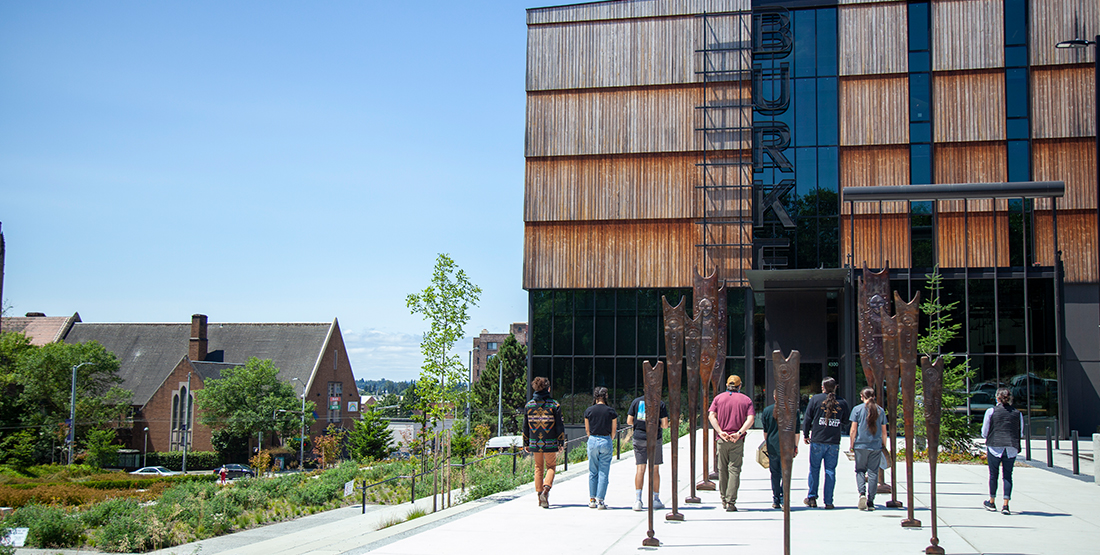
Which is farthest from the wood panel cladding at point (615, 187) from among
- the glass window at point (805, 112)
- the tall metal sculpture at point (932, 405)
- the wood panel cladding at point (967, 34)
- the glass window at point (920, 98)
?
the tall metal sculpture at point (932, 405)

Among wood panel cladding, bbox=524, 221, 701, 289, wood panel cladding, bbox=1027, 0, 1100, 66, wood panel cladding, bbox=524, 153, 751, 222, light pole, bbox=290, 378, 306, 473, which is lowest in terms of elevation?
light pole, bbox=290, 378, 306, 473

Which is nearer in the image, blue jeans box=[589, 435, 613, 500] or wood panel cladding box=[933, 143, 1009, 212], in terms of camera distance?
blue jeans box=[589, 435, 613, 500]

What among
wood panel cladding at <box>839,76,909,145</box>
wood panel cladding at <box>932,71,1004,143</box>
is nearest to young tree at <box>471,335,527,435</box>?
wood panel cladding at <box>839,76,909,145</box>

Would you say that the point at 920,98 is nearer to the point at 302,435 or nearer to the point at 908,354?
the point at 908,354

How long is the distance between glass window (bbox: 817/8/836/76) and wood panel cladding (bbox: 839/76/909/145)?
30.6 inches

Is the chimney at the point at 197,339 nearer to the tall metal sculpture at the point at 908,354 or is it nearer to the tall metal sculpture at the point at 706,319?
the tall metal sculpture at the point at 706,319

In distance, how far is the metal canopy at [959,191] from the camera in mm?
29094

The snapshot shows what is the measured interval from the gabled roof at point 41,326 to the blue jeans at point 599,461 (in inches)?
3126

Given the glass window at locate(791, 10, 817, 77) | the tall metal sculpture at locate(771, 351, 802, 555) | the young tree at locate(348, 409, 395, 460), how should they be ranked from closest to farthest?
the tall metal sculpture at locate(771, 351, 802, 555), the glass window at locate(791, 10, 817, 77), the young tree at locate(348, 409, 395, 460)

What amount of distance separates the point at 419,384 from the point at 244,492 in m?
4.61

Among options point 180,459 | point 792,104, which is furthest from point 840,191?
point 180,459

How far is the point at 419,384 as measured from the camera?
18938 millimetres

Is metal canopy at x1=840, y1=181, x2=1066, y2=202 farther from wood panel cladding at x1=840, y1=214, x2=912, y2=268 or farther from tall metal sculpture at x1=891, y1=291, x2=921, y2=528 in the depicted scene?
tall metal sculpture at x1=891, y1=291, x2=921, y2=528

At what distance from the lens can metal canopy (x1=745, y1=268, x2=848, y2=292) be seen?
31.2 metres
